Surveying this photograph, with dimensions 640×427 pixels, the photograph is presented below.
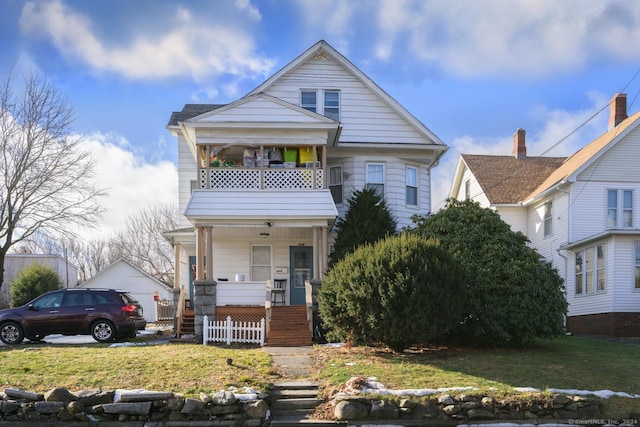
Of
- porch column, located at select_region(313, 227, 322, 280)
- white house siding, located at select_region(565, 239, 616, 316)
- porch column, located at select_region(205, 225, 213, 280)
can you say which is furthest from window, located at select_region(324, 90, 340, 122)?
white house siding, located at select_region(565, 239, 616, 316)

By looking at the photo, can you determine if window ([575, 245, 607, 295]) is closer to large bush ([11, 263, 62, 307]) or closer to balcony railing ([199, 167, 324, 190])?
balcony railing ([199, 167, 324, 190])

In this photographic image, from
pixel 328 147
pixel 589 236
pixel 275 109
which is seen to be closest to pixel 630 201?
pixel 589 236

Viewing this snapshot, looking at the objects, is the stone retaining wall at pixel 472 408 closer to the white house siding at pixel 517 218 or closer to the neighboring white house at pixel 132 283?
the white house siding at pixel 517 218

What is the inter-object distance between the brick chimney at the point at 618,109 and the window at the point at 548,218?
16.3 ft

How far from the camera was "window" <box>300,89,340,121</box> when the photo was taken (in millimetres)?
21406

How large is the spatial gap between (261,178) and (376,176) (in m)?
4.89

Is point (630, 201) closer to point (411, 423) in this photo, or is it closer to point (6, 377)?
point (411, 423)

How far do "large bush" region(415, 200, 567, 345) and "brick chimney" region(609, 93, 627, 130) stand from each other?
15.0 metres

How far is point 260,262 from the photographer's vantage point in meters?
20.6

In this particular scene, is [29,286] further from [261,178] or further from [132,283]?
[261,178]

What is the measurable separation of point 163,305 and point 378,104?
15.2 metres

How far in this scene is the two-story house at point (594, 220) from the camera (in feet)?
69.3

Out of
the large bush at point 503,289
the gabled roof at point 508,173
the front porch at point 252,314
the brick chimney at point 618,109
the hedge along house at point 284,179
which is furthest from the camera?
the gabled roof at point 508,173

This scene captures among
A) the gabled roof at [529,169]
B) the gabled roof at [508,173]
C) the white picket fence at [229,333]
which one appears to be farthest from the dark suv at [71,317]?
the gabled roof at [508,173]
